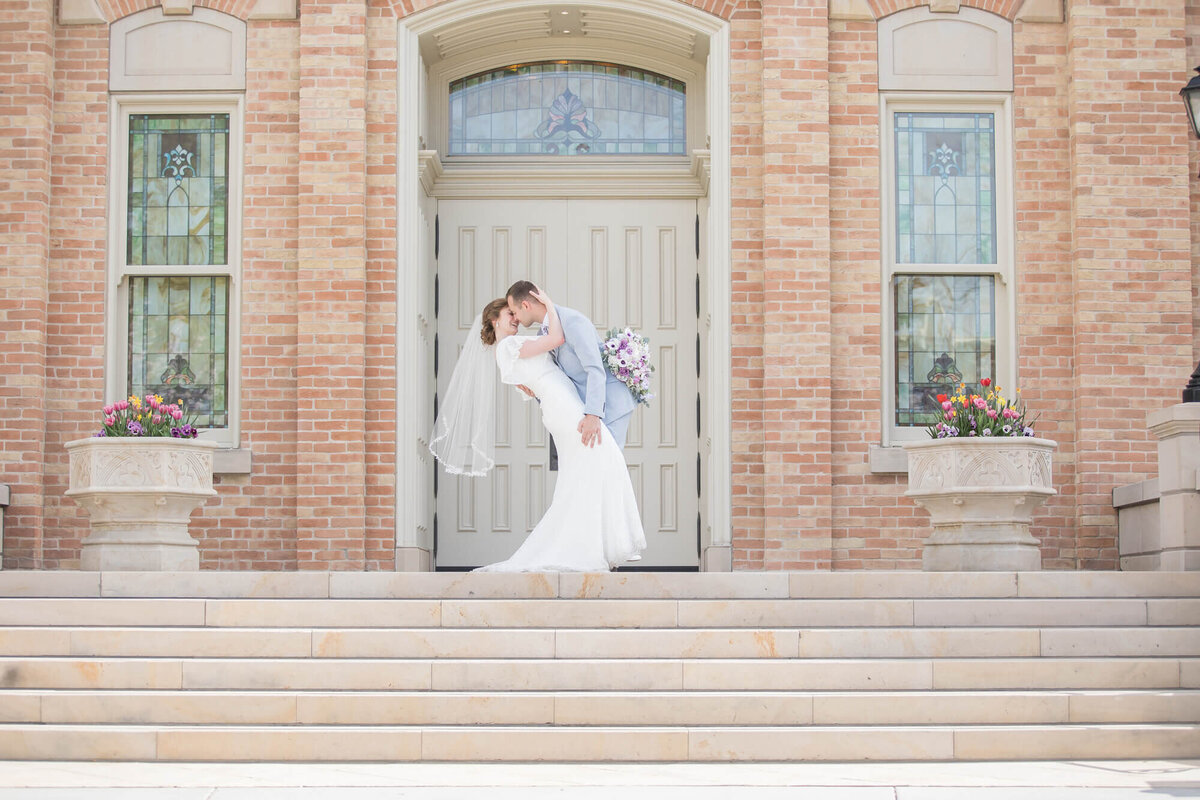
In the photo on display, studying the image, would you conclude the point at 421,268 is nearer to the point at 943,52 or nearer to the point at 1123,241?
the point at 943,52

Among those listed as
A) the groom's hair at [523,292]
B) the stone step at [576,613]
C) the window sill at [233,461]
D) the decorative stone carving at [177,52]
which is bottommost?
the stone step at [576,613]

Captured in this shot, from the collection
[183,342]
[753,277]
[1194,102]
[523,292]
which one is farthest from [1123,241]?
[183,342]

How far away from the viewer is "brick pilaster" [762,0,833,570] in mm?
11328

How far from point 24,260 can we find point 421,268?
2972 mm

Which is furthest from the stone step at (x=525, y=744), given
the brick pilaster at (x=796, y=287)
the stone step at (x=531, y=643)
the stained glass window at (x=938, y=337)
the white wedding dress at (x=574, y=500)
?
the stained glass window at (x=938, y=337)

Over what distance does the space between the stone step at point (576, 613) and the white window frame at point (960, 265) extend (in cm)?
333

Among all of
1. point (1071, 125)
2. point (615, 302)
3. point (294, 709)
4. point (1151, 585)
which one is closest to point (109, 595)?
point (294, 709)

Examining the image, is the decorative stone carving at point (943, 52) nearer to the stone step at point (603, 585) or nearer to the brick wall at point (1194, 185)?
the brick wall at point (1194, 185)

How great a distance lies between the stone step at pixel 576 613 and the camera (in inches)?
328

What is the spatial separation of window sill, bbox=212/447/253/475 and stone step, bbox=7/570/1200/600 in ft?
8.36

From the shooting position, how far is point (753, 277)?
11.6 m

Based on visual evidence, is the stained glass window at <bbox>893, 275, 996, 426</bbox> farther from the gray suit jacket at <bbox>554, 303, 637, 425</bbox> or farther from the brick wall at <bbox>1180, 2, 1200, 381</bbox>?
the gray suit jacket at <bbox>554, 303, 637, 425</bbox>

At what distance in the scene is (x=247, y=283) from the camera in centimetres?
1163

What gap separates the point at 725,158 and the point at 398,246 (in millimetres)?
2607
